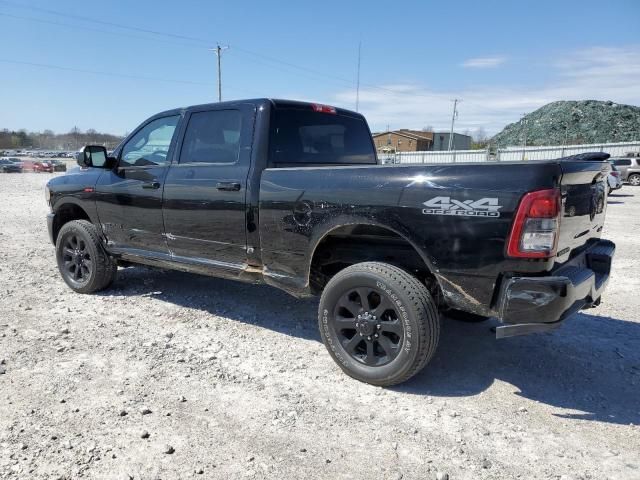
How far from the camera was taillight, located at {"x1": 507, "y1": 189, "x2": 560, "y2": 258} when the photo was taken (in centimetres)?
261

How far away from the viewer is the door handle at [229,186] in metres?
3.86

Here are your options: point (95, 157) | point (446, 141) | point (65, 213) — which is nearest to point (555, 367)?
point (95, 157)

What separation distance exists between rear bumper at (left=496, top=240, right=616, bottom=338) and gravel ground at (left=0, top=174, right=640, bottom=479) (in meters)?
0.60

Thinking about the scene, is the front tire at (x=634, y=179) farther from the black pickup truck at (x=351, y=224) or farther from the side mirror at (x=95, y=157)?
the side mirror at (x=95, y=157)

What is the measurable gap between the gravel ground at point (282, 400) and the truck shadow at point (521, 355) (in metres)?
0.02

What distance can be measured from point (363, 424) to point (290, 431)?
43cm

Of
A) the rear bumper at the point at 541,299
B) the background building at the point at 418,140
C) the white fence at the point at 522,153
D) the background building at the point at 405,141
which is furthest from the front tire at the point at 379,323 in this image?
the background building at the point at 405,141

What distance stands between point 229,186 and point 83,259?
8.14 feet

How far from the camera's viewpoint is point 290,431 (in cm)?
278

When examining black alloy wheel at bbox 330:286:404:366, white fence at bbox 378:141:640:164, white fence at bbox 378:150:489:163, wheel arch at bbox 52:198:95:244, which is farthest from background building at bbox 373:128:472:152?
black alloy wheel at bbox 330:286:404:366

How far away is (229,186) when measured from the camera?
12.8 feet

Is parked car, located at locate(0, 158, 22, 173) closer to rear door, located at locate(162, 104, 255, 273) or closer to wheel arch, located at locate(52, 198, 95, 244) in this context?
wheel arch, located at locate(52, 198, 95, 244)

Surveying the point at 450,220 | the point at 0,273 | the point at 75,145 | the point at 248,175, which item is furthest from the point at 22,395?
the point at 75,145

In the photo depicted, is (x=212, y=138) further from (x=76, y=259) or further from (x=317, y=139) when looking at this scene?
(x=76, y=259)
